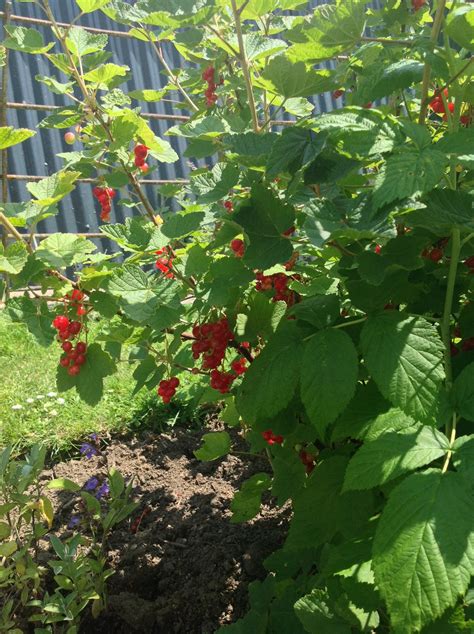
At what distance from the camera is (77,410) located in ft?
11.8

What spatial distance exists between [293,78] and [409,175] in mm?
556

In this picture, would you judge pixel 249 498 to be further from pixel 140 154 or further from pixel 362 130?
pixel 362 130

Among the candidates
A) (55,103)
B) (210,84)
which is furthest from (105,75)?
(55,103)

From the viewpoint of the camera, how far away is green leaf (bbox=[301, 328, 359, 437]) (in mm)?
1098

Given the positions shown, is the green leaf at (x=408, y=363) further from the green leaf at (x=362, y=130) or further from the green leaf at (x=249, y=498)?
the green leaf at (x=249, y=498)

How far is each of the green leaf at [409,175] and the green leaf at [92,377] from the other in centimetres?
97

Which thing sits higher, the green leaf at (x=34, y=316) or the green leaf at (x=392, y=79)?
the green leaf at (x=392, y=79)

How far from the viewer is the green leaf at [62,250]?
59.4 inches

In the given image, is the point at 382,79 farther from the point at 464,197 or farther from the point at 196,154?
the point at 196,154

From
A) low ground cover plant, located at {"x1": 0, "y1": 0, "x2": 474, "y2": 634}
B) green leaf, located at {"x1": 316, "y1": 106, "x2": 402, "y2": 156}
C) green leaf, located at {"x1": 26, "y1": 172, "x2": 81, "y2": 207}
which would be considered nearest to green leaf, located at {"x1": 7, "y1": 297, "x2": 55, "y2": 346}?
low ground cover plant, located at {"x1": 0, "y1": 0, "x2": 474, "y2": 634}

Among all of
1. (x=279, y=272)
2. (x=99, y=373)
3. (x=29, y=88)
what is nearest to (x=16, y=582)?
(x=99, y=373)

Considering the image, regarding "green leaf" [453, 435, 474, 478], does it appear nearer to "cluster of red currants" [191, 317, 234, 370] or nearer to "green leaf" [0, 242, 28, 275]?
"cluster of red currants" [191, 317, 234, 370]

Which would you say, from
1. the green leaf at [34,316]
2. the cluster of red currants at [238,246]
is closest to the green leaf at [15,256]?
the green leaf at [34,316]

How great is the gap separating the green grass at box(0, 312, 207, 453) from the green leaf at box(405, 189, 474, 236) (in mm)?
2367
